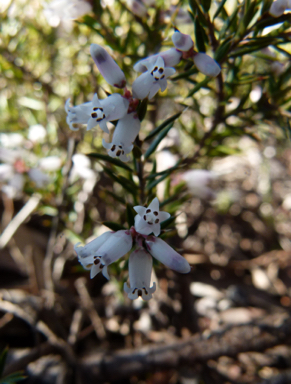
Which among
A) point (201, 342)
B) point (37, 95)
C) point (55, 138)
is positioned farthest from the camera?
point (37, 95)

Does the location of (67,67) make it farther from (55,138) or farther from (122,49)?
(122,49)

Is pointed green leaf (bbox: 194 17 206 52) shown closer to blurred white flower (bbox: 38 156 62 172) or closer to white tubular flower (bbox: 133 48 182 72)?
white tubular flower (bbox: 133 48 182 72)

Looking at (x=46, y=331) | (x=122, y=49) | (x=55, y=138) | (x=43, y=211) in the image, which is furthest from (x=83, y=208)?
(x=122, y=49)

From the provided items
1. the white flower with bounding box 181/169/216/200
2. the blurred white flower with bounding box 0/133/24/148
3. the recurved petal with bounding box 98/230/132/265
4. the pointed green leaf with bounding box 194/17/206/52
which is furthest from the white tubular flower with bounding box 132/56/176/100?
the blurred white flower with bounding box 0/133/24/148

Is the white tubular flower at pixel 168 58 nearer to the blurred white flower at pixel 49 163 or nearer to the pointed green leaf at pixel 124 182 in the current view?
the pointed green leaf at pixel 124 182

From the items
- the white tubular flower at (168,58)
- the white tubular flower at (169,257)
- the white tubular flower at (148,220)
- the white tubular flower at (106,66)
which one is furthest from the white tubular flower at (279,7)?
the white tubular flower at (169,257)

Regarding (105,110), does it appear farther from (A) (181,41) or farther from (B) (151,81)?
(A) (181,41)

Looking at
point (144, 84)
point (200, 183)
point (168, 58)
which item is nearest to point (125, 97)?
point (144, 84)
